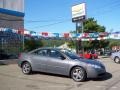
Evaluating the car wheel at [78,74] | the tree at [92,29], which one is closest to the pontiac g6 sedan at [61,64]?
the car wheel at [78,74]

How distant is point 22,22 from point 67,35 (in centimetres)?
513

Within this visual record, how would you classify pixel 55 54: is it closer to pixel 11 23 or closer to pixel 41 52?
pixel 41 52

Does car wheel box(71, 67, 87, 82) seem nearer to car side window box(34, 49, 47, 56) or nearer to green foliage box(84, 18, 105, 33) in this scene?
car side window box(34, 49, 47, 56)

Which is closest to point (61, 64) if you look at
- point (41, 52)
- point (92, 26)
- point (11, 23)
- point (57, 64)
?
point (57, 64)

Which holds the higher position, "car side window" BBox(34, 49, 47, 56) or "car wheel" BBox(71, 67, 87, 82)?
"car side window" BBox(34, 49, 47, 56)

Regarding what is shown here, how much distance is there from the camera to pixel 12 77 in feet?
43.3

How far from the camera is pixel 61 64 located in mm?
12977

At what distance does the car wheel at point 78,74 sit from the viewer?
12484mm

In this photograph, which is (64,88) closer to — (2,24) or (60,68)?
(60,68)

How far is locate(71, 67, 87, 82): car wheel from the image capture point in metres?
12.5

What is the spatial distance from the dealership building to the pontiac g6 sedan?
768 centimetres

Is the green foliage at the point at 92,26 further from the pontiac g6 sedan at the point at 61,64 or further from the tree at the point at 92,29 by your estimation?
the pontiac g6 sedan at the point at 61,64

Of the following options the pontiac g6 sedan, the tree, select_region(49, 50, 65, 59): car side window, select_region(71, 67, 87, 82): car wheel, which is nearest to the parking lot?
select_region(71, 67, 87, 82): car wheel

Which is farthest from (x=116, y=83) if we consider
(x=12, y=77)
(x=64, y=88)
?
(x=12, y=77)
